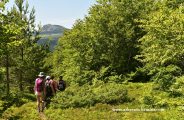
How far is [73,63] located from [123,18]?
975cm

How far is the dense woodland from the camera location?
23.0m

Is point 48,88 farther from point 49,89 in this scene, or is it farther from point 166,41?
point 166,41

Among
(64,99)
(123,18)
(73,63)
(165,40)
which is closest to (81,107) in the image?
(64,99)

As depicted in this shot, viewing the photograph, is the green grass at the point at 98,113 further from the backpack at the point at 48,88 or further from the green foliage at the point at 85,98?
the backpack at the point at 48,88

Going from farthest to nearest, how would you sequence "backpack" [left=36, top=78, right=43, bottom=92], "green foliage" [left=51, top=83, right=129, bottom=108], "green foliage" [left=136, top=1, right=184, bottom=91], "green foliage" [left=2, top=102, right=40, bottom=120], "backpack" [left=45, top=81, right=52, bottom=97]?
"backpack" [left=45, top=81, right=52, bottom=97] < "green foliage" [left=51, top=83, right=129, bottom=108] < "green foliage" [left=136, top=1, right=184, bottom=91] < "backpack" [left=36, top=78, right=43, bottom=92] < "green foliage" [left=2, top=102, right=40, bottom=120]

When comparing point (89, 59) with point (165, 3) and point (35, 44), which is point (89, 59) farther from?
point (165, 3)

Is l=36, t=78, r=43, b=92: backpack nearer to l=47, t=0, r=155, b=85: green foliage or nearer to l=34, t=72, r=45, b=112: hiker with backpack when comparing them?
l=34, t=72, r=45, b=112: hiker with backpack

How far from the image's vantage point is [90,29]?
1718 inches

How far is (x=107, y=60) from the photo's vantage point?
42.0m

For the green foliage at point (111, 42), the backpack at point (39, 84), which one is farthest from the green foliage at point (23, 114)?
the green foliage at point (111, 42)

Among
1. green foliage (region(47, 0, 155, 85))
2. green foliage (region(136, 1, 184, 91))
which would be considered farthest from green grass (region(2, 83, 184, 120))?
green foliage (region(47, 0, 155, 85))

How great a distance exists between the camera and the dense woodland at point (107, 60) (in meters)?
23.0

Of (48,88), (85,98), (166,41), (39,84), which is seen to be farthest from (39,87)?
(166,41)

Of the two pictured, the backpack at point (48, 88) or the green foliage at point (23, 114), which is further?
the backpack at point (48, 88)
